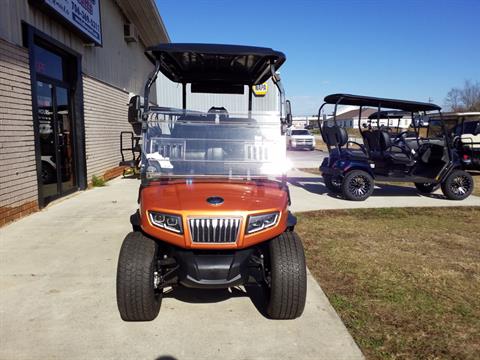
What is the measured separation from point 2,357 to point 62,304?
30.6 inches

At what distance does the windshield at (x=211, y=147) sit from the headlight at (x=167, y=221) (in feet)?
2.09

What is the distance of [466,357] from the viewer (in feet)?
8.76

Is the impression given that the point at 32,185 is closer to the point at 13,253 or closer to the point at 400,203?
the point at 13,253

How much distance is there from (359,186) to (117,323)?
622 centimetres

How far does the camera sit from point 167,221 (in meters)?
2.86

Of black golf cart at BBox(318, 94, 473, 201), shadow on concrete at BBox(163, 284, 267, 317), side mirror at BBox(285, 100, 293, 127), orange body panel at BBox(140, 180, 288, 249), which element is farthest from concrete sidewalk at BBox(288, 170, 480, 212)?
orange body panel at BBox(140, 180, 288, 249)

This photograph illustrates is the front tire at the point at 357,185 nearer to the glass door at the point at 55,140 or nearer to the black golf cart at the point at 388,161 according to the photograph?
the black golf cart at the point at 388,161

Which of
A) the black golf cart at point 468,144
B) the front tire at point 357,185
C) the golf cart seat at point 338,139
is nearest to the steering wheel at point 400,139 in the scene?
the golf cart seat at point 338,139

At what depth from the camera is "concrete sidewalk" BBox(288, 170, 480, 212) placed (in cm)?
783

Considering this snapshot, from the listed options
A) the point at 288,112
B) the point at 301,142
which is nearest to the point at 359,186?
the point at 288,112

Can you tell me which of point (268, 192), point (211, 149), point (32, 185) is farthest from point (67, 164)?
point (268, 192)

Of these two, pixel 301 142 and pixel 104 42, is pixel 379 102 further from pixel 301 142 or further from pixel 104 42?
pixel 301 142

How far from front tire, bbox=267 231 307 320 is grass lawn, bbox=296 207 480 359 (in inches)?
19.7

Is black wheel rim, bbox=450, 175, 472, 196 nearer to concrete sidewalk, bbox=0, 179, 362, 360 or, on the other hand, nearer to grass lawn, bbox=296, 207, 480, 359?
grass lawn, bbox=296, 207, 480, 359
